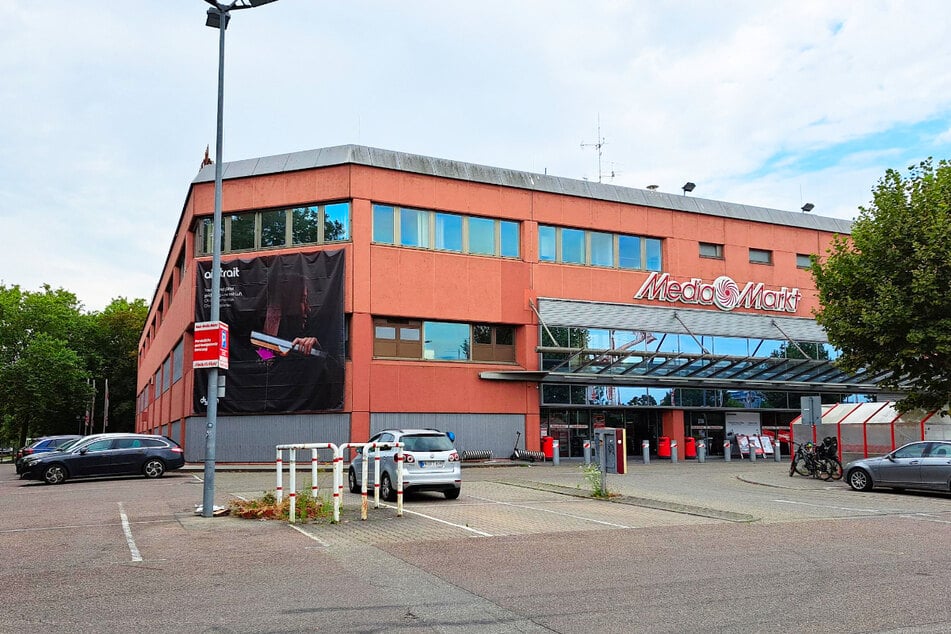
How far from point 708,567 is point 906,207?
1937cm

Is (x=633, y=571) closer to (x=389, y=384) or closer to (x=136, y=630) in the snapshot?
(x=136, y=630)

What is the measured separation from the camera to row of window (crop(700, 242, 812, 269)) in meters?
41.1

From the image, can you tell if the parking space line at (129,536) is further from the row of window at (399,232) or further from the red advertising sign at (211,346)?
the row of window at (399,232)

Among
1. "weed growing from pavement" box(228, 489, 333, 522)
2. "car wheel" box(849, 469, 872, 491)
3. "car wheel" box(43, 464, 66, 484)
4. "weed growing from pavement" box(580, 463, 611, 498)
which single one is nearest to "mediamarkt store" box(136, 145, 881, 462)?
"car wheel" box(43, 464, 66, 484)

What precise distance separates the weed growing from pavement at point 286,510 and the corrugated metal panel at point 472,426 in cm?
1737

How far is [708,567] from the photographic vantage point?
31.8 feet

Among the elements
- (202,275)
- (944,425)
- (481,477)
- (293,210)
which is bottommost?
(481,477)

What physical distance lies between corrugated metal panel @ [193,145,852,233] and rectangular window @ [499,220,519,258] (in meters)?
1.72

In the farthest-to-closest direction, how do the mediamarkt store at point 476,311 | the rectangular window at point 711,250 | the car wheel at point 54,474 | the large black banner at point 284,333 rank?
the rectangular window at point 711,250 → the mediamarkt store at point 476,311 → the large black banner at point 284,333 → the car wheel at point 54,474

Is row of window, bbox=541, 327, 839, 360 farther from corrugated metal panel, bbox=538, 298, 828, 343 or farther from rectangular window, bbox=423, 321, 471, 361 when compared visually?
rectangular window, bbox=423, 321, 471, 361

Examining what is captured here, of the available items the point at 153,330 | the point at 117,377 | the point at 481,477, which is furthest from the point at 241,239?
the point at 117,377

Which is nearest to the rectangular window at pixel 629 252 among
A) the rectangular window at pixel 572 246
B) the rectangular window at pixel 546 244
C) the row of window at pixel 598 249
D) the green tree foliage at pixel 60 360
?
the row of window at pixel 598 249

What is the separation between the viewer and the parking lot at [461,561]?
7398 millimetres

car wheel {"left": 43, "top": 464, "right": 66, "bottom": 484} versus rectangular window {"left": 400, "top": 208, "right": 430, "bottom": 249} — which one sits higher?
rectangular window {"left": 400, "top": 208, "right": 430, "bottom": 249}
